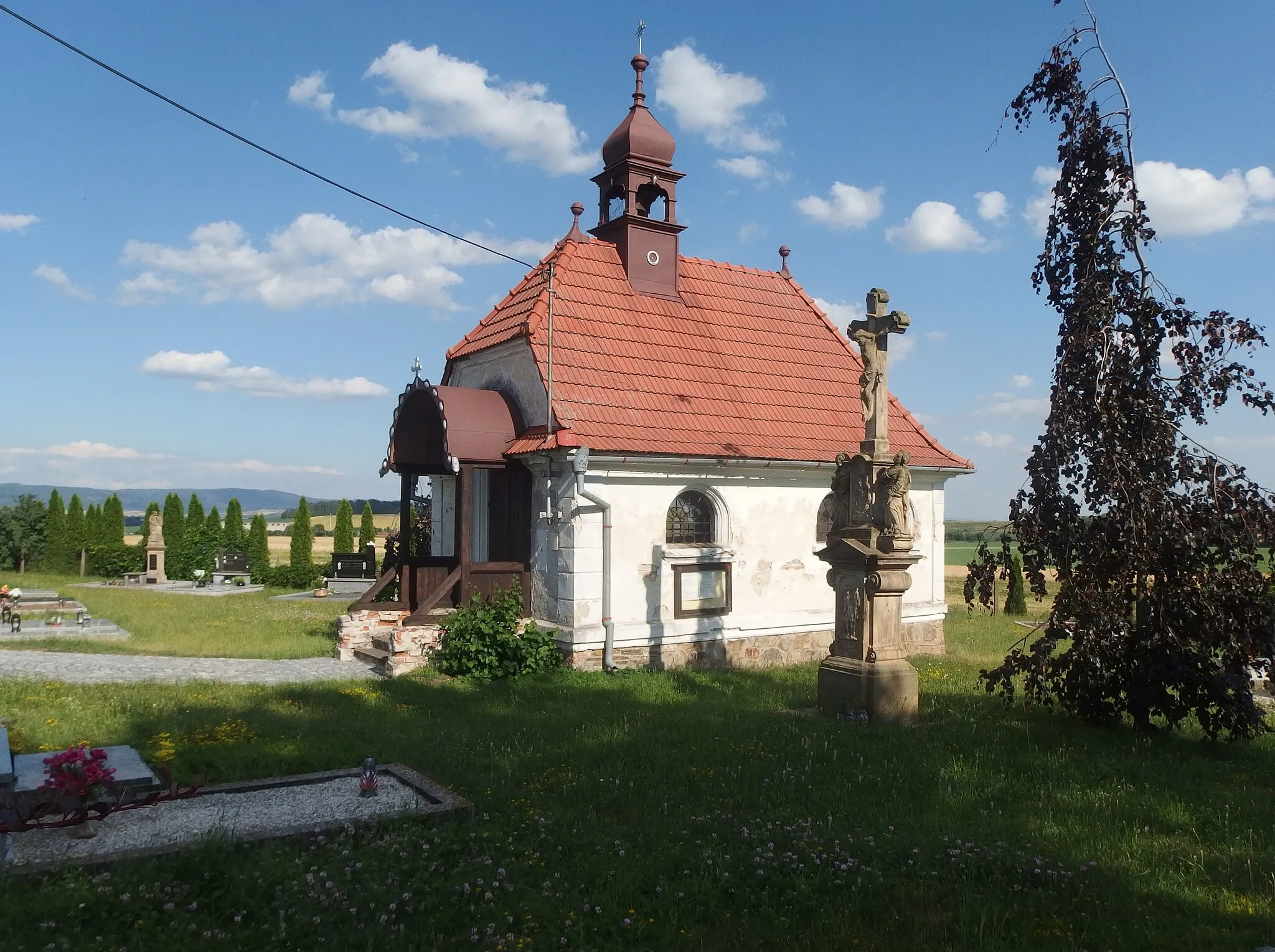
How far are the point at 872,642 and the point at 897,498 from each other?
1417 millimetres

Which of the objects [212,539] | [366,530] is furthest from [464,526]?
[212,539]

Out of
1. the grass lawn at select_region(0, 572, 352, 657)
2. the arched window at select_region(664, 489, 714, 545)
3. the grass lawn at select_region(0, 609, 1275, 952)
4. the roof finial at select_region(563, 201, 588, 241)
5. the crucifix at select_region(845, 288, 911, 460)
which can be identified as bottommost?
the grass lawn at select_region(0, 572, 352, 657)

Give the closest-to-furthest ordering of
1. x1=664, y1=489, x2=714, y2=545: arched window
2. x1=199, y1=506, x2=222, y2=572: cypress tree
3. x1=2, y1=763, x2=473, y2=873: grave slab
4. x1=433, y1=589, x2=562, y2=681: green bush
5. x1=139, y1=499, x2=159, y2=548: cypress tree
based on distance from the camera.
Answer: x1=2, y1=763, x2=473, y2=873: grave slab
x1=433, y1=589, x2=562, y2=681: green bush
x1=664, y1=489, x2=714, y2=545: arched window
x1=139, y1=499, x2=159, y2=548: cypress tree
x1=199, y1=506, x2=222, y2=572: cypress tree

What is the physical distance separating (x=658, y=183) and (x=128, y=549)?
23.9 metres

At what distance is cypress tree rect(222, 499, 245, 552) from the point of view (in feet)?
99.8

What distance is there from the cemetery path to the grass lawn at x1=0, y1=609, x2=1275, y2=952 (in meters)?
1.52

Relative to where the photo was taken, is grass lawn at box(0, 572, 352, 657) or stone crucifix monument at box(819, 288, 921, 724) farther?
grass lawn at box(0, 572, 352, 657)

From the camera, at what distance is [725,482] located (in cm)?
1322

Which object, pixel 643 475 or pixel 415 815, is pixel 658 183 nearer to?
pixel 643 475

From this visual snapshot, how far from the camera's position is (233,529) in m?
30.7

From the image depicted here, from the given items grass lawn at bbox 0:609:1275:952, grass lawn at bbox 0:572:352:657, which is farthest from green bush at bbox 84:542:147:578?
grass lawn at bbox 0:609:1275:952

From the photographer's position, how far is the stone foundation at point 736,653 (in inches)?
481

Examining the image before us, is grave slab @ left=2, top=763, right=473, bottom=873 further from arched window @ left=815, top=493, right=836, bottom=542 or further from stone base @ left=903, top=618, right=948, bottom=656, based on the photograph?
stone base @ left=903, top=618, right=948, bottom=656

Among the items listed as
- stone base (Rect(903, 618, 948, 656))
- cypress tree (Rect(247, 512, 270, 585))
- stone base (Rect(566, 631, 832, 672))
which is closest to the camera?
stone base (Rect(566, 631, 832, 672))
